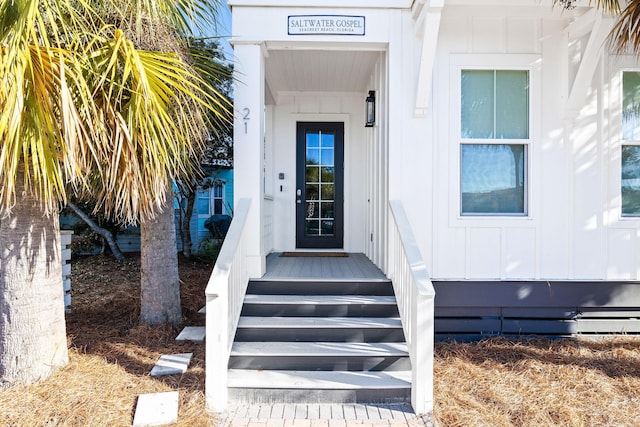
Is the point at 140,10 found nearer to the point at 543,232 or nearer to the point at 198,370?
the point at 198,370

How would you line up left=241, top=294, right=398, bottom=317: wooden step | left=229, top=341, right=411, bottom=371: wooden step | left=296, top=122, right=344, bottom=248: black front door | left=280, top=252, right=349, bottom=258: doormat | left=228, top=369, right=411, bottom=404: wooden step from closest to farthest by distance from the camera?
left=228, top=369, right=411, bottom=404: wooden step
left=229, top=341, right=411, bottom=371: wooden step
left=241, top=294, right=398, bottom=317: wooden step
left=280, top=252, right=349, bottom=258: doormat
left=296, top=122, right=344, bottom=248: black front door

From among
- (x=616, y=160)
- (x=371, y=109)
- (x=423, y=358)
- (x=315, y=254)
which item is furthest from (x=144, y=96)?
(x=616, y=160)

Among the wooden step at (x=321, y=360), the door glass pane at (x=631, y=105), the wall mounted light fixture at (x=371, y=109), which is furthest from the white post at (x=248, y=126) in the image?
the door glass pane at (x=631, y=105)

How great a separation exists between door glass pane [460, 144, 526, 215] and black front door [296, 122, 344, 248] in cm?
231

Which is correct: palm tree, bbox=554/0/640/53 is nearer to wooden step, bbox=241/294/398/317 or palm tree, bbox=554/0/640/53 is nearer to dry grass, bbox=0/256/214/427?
wooden step, bbox=241/294/398/317

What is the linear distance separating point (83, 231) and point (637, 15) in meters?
8.63

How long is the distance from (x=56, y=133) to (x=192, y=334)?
2.16m

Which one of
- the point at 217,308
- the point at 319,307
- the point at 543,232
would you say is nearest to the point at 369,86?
the point at 543,232

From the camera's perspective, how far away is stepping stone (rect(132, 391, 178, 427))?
2.46m

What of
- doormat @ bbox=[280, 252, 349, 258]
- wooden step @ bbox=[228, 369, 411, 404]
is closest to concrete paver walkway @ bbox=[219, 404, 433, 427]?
wooden step @ bbox=[228, 369, 411, 404]

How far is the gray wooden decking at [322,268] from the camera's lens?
3848 millimetres

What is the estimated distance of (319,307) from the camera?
345cm

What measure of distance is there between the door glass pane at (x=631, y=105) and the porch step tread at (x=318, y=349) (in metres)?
3.08

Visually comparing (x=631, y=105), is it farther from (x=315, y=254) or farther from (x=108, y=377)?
(x=108, y=377)
